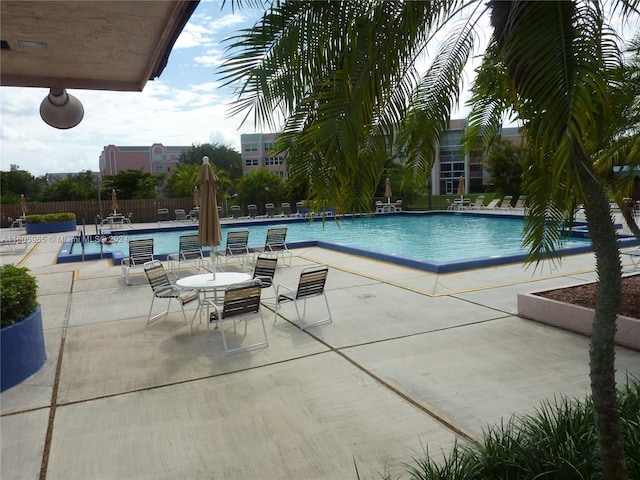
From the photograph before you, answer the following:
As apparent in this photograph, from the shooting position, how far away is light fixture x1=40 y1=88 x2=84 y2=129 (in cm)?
437

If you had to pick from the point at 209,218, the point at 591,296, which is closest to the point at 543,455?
the point at 591,296

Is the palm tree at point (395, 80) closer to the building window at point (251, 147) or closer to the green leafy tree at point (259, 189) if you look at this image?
the green leafy tree at point (259, 189)

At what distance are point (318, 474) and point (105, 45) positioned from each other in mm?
3732

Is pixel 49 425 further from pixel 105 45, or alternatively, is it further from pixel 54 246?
pixel 54 246

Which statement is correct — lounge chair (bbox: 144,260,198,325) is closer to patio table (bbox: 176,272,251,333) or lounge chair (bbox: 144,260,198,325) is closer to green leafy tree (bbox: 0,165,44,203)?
patio table (bbox: 176,272,251,333)

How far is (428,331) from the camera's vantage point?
626cm

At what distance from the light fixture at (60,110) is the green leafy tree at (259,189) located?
27704 millimetres

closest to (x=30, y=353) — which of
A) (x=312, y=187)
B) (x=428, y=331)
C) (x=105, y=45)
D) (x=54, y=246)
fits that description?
(x=105, y=45)

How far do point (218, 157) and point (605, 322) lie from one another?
71.7m

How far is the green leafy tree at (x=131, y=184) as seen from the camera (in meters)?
40.0

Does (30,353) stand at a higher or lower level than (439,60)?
lower

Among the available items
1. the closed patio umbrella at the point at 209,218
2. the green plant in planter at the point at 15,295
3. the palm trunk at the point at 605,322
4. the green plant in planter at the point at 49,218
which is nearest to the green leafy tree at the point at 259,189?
the green plant in planter at the point at 49,218

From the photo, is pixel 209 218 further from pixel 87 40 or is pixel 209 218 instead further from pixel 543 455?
pixel 543 455

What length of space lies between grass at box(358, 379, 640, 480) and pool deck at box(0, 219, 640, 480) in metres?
0.40
